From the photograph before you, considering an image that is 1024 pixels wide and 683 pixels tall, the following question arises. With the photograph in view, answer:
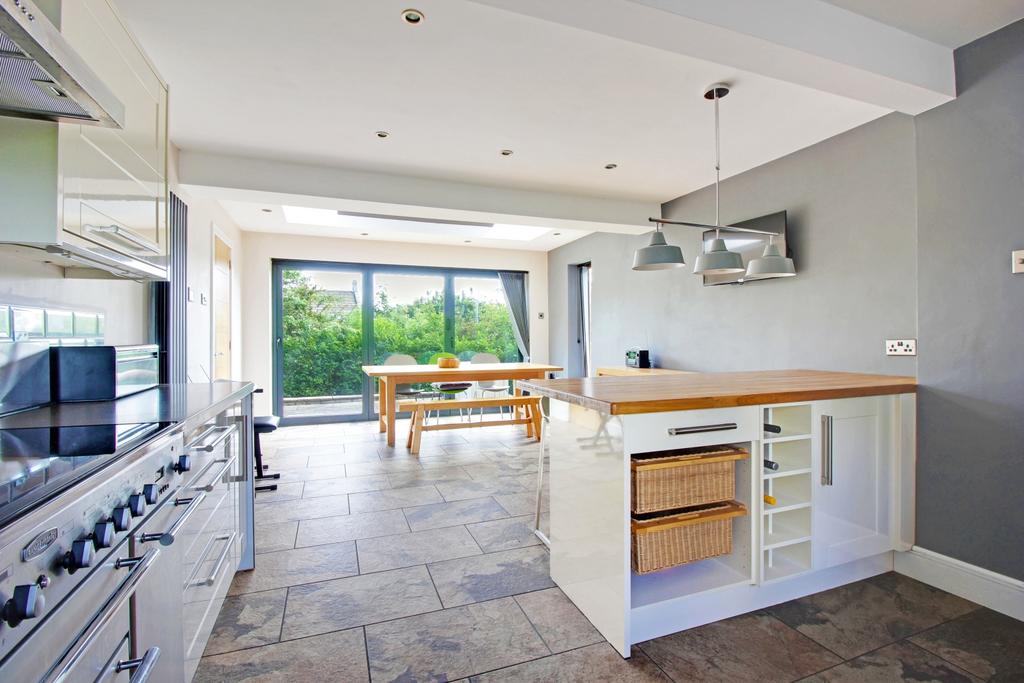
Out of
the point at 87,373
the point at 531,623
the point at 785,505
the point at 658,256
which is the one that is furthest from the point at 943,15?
the point at 87,373

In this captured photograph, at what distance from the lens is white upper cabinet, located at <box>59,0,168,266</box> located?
4.76 ft

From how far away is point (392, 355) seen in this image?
6.32 m

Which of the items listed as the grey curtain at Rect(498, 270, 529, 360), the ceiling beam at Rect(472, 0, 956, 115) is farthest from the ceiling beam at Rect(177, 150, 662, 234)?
the grey curtain at Rect(498, 270, 529, 360)

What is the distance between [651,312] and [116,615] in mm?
4768

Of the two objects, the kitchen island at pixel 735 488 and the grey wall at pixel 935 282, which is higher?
the grey wall at pixel 935 282

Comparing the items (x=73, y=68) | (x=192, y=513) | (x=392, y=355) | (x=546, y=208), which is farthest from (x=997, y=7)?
(x=392, y=355)

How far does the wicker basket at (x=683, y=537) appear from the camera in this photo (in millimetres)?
1809

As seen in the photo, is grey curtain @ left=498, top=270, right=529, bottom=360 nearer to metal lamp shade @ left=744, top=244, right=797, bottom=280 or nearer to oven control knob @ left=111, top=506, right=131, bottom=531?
metal lamp shade @ left=744, top=244, right=797, bottom=280

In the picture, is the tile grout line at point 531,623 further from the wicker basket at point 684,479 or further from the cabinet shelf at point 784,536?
the cabinet shelf at point 784,536

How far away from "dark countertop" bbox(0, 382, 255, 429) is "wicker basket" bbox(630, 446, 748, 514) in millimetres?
1519

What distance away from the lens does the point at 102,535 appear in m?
0.87

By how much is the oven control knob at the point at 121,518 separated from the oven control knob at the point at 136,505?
0.14 ft

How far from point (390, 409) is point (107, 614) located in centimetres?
407

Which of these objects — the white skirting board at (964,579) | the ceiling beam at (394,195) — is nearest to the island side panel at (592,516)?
the white skirting board at (964,579)
